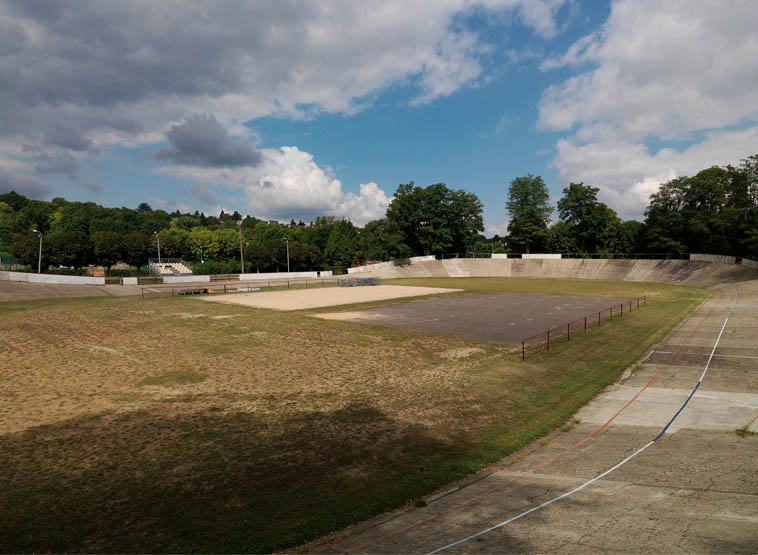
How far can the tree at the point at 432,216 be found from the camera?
99000 millimetres

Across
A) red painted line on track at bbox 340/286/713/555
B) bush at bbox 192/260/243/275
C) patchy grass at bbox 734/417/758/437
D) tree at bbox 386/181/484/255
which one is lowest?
red painted line on track at bbox 340/286/713/555

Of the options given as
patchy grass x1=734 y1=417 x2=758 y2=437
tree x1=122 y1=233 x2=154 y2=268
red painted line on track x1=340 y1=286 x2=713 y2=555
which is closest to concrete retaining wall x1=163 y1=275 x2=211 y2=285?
tree x1=122 y1=233 x2=154 y2=268

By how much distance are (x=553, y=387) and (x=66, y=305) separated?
160 feet

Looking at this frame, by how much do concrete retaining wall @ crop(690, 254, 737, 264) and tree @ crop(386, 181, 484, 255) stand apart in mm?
45664

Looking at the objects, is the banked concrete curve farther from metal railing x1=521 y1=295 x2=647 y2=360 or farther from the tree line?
metal railing x1=521 y1=295 x2=647 y2=360

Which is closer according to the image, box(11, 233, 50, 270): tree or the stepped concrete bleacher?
box(11, 233, 50, 270): tree

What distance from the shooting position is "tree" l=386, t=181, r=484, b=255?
325 feet

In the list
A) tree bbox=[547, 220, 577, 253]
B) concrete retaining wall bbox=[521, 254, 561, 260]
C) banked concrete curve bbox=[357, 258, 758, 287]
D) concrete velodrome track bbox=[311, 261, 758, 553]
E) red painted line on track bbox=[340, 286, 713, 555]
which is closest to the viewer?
concrete velodrome track bbox=[311, 261, 758, 553]

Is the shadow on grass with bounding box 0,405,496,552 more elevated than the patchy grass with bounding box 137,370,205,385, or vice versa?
the patchy grass with bounding box 137,370,205,385

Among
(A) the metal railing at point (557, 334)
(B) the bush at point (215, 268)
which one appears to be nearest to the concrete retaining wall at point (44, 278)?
(B) the bush at point (215, 268)

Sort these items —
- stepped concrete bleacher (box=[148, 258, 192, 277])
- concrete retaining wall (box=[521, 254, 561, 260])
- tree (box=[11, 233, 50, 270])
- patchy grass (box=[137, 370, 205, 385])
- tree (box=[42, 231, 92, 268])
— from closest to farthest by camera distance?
patchy grass (box=[137, 370, 205, 385])
tree (box=[11, 233, 50, 270])
tree (box=[42, 231, 92, 268])
stepped concrete bleacher (box=[148, 258, 192, 277])
concrete retaining wall (box=[521, 254, 561, 260])

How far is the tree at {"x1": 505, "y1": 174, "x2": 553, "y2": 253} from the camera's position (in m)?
105

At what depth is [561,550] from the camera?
6.45 meters

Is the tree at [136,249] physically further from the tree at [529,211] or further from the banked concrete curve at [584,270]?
the tree at [529,211]
